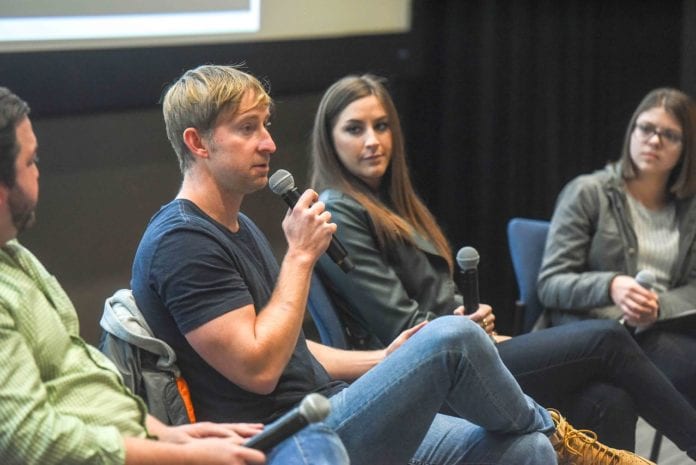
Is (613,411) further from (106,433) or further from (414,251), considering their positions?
(106,433)

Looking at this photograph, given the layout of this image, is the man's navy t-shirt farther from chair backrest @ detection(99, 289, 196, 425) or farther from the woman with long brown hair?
the woman with long brown hair

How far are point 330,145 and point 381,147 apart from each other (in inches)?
4.7

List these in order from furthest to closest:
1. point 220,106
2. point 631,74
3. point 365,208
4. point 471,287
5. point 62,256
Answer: point 631,74, point 62,256, point 365,208, point 471,287, point 220,106

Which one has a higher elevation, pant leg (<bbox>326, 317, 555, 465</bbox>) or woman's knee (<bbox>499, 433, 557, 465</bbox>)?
pant leg (<bbox>326, 317, 555, 465</bbox>)

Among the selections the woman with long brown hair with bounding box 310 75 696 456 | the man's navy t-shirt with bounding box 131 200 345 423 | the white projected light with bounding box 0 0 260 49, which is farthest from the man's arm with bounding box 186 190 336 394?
the white projected light with bounding box 0 0 260 49

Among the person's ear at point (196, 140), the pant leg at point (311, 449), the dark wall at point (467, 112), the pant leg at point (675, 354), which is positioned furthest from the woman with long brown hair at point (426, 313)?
the dark wall at point (467, 112)

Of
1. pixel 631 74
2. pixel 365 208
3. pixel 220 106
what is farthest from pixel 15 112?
pixel 631 74

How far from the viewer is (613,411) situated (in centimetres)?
235

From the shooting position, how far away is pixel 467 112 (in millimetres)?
4066

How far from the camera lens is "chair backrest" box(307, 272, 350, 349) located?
2350 millimetres

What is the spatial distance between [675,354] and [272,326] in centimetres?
133

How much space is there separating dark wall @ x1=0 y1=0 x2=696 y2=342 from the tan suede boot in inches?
64.5

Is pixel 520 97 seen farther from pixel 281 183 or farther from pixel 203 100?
pixel 203 100

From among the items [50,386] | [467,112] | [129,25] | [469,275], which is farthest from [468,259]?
[467,112]
